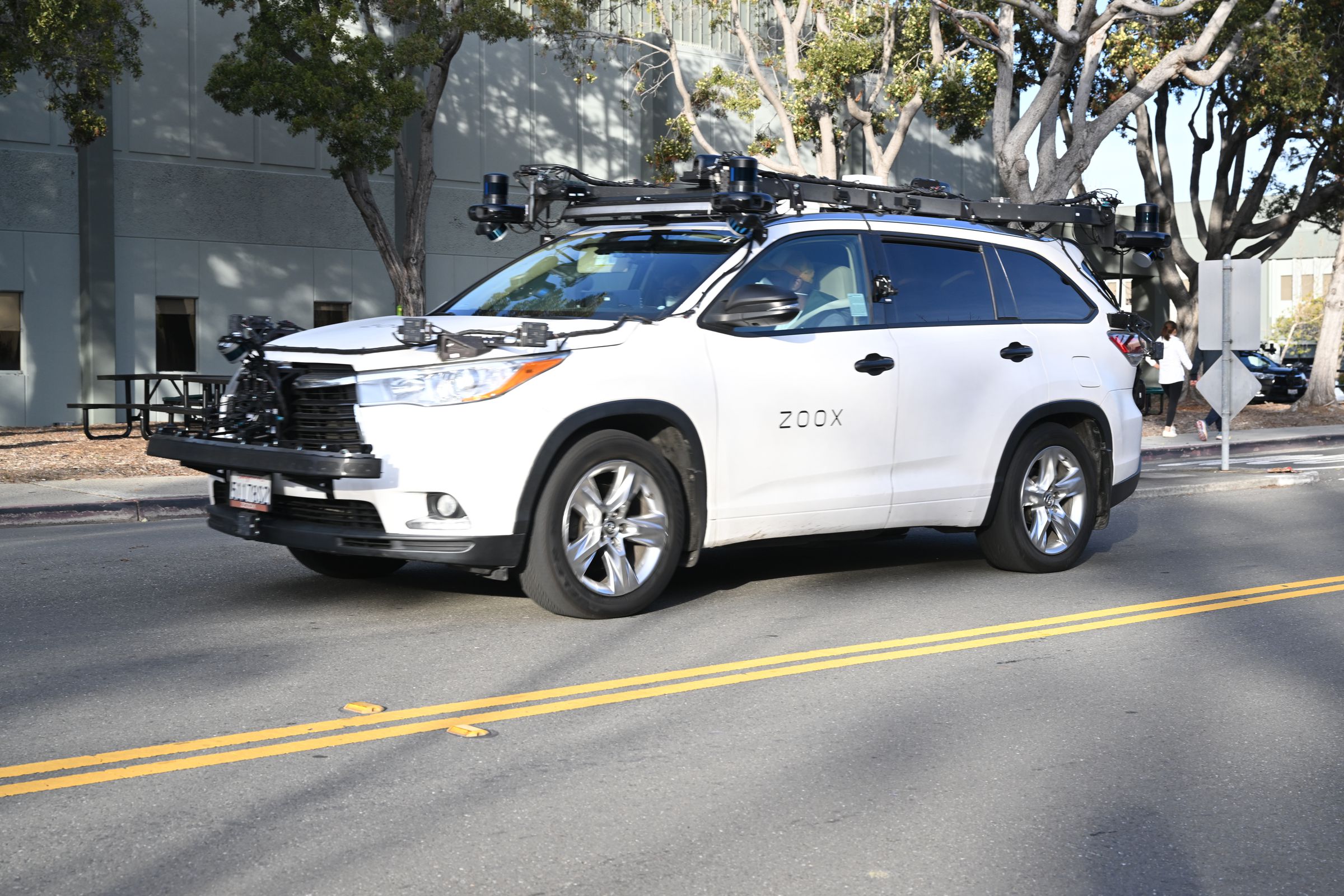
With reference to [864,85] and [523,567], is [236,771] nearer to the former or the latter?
[523,567]

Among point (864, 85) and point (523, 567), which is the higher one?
point (864, 85)

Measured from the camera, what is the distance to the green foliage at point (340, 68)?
22.6 m

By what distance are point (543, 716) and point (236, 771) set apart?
121cm

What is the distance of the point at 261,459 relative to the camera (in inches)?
284

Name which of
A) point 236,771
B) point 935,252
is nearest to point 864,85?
point 935,252

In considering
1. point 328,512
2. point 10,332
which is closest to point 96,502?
point 328,512

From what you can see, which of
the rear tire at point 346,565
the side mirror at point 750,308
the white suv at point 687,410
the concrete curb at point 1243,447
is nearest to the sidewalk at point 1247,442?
the concrete curb at point 1243,447

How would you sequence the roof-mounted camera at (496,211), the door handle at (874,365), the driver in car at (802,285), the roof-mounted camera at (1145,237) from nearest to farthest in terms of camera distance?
1. the driver in car at (802,285)
2. the door handle at (874,365)
3. the roof-mounted camera at (496,211)
4. the roof-mounted camera at (1145,237)

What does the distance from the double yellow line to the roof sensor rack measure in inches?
92.8

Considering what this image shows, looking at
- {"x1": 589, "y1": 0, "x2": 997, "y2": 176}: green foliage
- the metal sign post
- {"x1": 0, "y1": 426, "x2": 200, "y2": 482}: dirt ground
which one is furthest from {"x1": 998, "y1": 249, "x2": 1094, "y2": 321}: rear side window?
{"x1": 589, "y1": 0, "x2": 997, "y2": 176}: green foliage

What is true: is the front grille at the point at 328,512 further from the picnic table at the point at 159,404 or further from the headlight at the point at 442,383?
the picnic table at the point at 159,404

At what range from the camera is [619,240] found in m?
8.48

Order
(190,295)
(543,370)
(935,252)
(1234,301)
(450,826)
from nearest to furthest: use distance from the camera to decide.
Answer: (450,826) → (543,370) → (935,252) → (1234,301) → (190,295)

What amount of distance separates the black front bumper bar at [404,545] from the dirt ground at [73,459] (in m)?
6.96
